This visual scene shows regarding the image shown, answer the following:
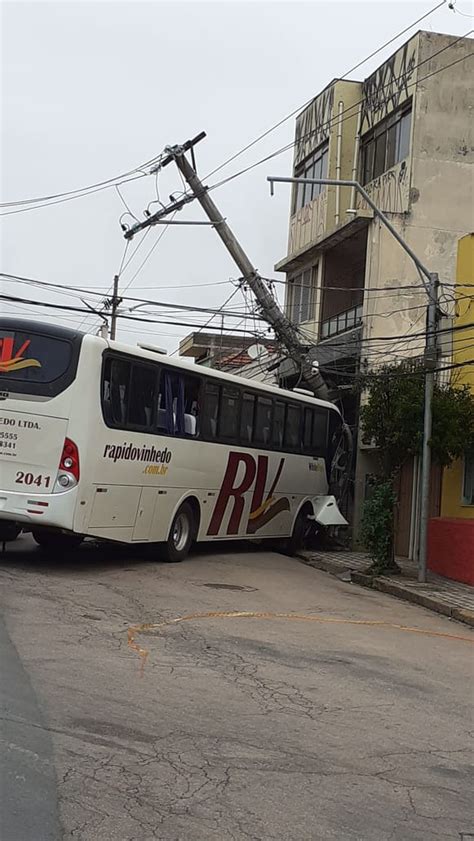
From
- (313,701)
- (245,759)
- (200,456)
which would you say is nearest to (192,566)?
(200,456)

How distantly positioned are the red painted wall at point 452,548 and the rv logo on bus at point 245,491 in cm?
344

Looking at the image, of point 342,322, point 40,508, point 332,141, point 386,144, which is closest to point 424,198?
point 386,144

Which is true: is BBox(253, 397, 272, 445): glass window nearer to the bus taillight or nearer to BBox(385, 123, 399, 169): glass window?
the bus taillight

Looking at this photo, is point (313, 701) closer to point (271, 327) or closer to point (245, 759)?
point (245, 759)

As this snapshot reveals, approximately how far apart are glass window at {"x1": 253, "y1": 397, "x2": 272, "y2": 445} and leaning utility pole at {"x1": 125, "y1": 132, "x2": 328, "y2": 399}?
16.0ft

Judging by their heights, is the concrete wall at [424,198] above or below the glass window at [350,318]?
above

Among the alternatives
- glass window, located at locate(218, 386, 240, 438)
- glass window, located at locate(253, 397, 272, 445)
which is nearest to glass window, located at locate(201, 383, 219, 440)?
glass window, located at locate(218, 386, 240, 438)

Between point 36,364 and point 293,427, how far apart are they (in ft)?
28.8

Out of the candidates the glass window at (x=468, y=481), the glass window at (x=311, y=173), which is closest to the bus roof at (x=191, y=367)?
the glass window at (x=468, y=481)

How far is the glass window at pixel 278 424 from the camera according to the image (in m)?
20.7

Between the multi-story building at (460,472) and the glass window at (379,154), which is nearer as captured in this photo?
the multi-story building at (460,472)

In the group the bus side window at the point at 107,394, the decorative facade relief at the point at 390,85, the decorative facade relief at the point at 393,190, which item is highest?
the decorative facade relief at the point at 390,85

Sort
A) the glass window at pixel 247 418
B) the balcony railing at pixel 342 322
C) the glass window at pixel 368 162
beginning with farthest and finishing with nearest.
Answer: the glass window at pixel 368 162 < the balcony railing at pixel 342 322 < the glass window at pixel 247 418

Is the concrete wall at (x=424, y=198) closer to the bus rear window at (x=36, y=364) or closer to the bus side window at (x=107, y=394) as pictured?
the bus side window at (x=107, y=394)
